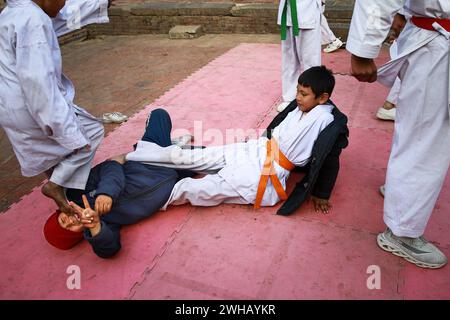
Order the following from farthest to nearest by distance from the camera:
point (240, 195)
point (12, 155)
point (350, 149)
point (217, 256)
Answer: point (12, 155) → point (350, 149) → point (240, 195) → point (217, 256)

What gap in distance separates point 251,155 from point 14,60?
4.72ft

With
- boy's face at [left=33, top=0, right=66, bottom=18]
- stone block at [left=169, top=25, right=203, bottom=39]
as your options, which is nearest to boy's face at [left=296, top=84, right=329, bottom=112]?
boy's face at [left=33, top=0, right=66, bottom=18]

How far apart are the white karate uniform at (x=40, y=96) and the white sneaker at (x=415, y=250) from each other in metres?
1.68

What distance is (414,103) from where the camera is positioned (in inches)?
66.4

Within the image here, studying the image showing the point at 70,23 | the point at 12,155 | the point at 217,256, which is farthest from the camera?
the point at 12,155

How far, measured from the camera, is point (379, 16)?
5.09 ft

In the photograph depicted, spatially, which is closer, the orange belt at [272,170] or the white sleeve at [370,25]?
the white sleeve at [370,25]

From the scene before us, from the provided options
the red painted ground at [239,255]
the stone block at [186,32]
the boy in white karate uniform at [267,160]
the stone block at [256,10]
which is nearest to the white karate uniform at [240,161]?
the boy in white karate uniform at [267,160]

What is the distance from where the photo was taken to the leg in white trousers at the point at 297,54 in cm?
338

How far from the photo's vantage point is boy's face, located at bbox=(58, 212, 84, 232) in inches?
74.3

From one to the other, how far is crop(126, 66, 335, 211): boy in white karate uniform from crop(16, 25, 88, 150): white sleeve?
0.65 m

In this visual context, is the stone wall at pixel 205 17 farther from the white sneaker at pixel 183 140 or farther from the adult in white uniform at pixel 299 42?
the white sneaker at pixel 183 140

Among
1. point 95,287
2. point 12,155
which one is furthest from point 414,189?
point 12,155
